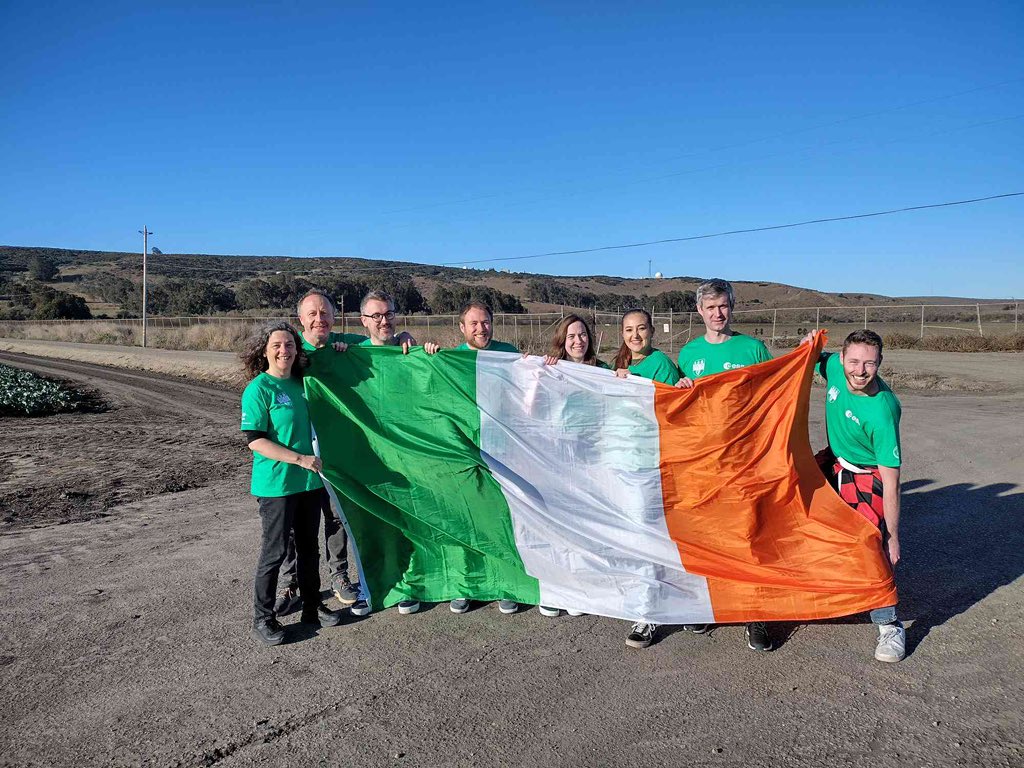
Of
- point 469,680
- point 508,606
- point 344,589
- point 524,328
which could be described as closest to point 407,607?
point 344,589

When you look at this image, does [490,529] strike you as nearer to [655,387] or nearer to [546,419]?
[546,419]

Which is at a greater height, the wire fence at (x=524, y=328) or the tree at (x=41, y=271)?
the tree at (x=41, y=271)

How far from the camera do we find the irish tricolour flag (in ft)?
13.8

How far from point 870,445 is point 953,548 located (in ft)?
7.61

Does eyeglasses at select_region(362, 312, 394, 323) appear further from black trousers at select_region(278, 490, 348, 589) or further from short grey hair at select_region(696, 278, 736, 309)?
short grey hair at select_region(696, 278, 736, 309)

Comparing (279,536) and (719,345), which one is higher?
(719,345)

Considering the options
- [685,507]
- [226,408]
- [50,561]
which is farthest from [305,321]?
[226,408]

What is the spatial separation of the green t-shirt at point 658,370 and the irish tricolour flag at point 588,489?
0.20 meters

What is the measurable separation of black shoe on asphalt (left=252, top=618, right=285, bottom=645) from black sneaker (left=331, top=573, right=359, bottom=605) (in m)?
0.54

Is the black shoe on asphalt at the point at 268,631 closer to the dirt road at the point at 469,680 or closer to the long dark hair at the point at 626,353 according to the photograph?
the dirt road at the point at 469,680

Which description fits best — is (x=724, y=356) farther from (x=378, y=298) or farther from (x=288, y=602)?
(x=288, y=602)

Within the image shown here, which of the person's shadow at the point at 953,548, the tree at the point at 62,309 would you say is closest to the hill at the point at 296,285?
the tree at the point at 62,309

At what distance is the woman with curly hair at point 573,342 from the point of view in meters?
5.08

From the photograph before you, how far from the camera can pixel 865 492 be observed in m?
4.32
